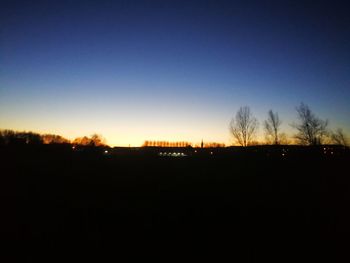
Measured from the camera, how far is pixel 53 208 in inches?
521

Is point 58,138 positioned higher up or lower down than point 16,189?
higher up

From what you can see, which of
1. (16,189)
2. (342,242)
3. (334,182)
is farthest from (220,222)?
(334,182)

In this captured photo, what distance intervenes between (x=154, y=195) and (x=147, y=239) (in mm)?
8150

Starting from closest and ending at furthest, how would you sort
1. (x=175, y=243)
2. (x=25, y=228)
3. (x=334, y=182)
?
(x=175, y=243) → (x=25, y=228) → (x=334, y=182)

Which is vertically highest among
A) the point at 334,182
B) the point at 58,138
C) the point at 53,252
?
the point at 58,138

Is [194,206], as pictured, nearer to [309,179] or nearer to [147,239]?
[147,239]

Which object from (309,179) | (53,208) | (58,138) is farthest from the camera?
(58,138)

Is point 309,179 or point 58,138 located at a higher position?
point 58,138

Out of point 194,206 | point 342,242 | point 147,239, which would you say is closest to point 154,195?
point 194,206

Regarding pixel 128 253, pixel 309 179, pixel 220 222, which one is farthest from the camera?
pixel 309 179

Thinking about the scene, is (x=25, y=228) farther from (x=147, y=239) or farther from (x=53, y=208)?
(x=147, y=239)

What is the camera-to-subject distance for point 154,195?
17.1m

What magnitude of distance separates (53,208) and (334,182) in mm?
22509

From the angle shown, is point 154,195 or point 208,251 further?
point 154,195
